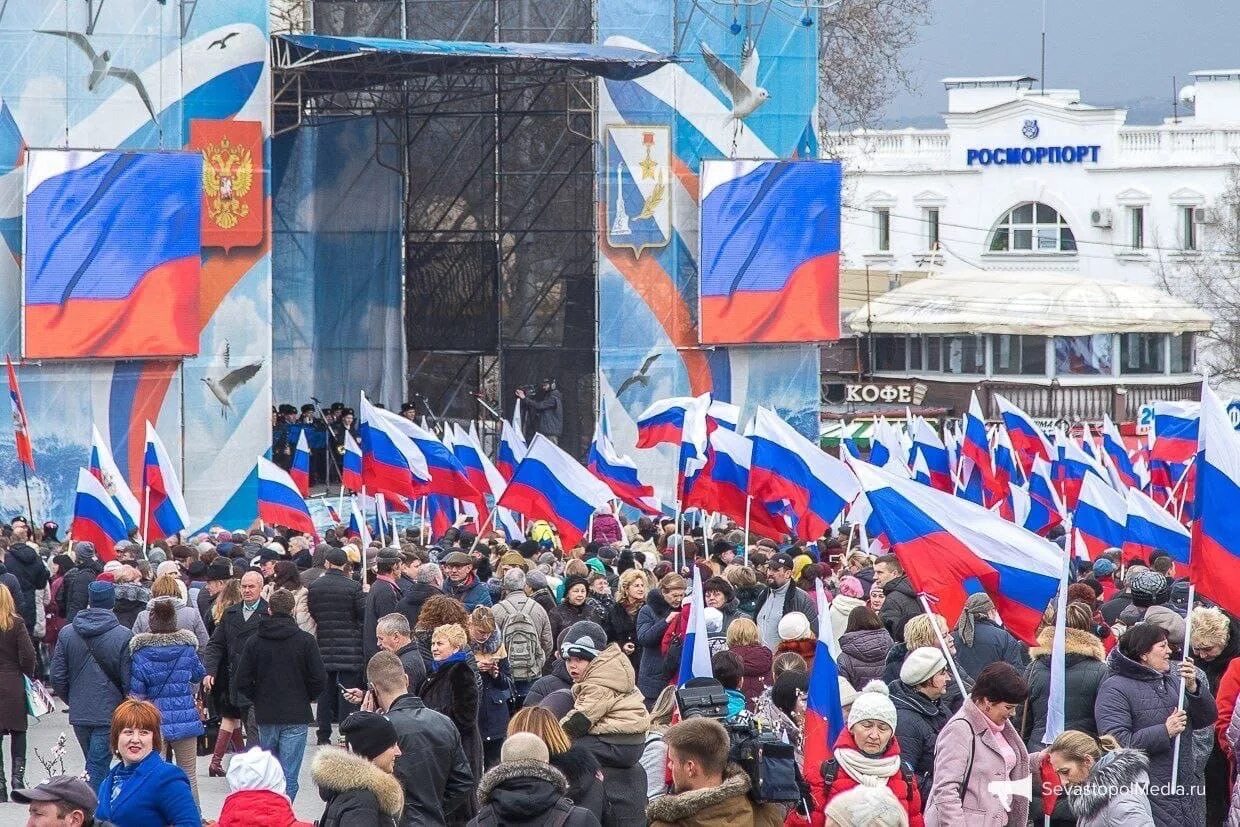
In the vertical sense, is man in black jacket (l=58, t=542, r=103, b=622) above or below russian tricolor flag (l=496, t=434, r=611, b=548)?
below

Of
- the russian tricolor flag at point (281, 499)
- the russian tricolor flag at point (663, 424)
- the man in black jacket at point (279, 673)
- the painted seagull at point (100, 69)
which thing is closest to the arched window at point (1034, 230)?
the russian tricolor flag at point (663, 424)

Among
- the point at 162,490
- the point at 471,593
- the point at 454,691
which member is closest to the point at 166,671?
the point at 454,691

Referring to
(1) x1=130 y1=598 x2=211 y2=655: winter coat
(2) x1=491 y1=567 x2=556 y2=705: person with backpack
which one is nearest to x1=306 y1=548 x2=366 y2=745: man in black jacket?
(1) x1=130 y1=598 x2=211 y2=655: winter coat

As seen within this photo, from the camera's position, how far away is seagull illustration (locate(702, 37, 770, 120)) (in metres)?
30.9

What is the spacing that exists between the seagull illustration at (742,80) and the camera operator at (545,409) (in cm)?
457

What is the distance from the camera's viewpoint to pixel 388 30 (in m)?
31.5

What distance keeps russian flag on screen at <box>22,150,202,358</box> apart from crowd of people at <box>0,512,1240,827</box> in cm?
1112

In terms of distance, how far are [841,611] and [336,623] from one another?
3.18 meters

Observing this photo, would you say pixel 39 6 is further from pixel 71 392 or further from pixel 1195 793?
pixel 1195 793

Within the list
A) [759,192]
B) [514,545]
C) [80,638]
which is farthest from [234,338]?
[80,638]

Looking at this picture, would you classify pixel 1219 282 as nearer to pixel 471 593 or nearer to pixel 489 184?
pixel 489 184

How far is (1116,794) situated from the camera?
743cm

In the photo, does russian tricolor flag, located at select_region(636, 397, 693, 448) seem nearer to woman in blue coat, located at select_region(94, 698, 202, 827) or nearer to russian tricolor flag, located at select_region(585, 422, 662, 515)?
russian tricolor flag, located at select_region(585, 422, 662, 515)

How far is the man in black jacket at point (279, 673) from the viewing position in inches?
455
